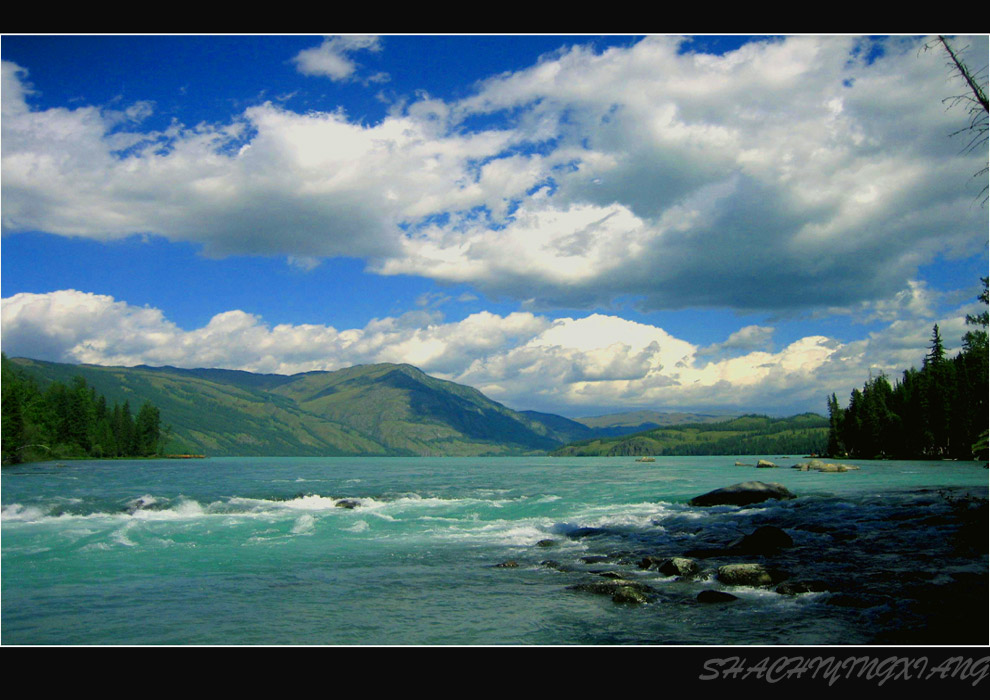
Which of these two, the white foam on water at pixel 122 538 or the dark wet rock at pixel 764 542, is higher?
the dark wet rock at pixel 764 542

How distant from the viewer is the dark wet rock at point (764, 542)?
2331 cm

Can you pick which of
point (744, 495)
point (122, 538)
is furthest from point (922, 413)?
point (122, 538)

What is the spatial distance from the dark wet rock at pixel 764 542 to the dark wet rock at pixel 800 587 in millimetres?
5526

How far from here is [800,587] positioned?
17312 mm

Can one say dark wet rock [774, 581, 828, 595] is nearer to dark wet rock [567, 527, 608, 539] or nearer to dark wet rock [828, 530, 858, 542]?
dark wet rock [828, 530, 858, 542]

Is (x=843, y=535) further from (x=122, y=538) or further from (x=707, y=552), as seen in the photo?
(x=122, y=538)

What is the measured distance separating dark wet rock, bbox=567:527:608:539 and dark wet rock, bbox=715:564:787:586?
11.0m

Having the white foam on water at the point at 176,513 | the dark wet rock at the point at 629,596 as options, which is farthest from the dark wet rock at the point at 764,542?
the white foam on water at the point at 176,513

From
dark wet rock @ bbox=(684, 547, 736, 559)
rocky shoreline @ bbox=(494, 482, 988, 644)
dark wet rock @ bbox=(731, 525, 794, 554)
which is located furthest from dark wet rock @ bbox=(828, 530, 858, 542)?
dark wet rock @ bbox=(684, 547, 736, 559)

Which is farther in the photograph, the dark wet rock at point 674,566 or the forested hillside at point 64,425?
the forested hillside at point 64,425

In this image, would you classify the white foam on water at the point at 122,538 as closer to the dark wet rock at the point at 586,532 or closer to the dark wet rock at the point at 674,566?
the dark wet rock at the point at 586,532

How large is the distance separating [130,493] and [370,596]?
46.5m

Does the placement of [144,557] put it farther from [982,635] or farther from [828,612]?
[982,635]
